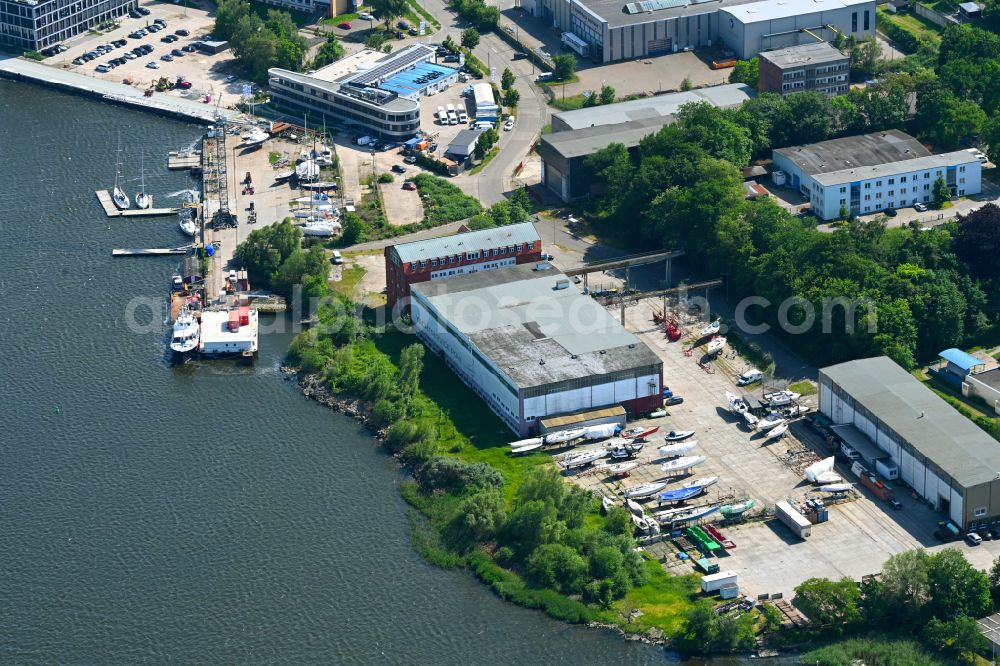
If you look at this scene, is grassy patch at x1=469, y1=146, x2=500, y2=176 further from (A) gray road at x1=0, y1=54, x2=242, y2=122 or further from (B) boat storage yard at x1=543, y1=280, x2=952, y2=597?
(B) boat storage yard at x1=543, y1=280, x2=952, y2=597

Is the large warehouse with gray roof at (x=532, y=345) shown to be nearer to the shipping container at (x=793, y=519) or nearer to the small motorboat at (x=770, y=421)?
the small motorboat at (x=770, y=421)

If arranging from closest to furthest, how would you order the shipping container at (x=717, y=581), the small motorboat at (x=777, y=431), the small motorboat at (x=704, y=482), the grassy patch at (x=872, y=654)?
the grassy patch at (x=872, y=654), the shipping container at (x=717, y=581), the small motorboat at (x=704, y=482), the small motorboat at (x=777, y=431)

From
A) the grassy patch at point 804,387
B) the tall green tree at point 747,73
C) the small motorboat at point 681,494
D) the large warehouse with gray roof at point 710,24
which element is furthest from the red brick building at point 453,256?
the large warehouse with gray roof at point 710,24

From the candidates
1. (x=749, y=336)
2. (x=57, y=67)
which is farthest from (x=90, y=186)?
(x=749, y=336)

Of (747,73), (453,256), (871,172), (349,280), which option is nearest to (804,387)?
(453,256)

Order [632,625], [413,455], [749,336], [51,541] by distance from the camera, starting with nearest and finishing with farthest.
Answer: [632,625], [51,541], [413,455], [749,336]

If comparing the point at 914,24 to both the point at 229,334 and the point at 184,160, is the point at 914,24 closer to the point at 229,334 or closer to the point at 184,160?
the point at 184,160

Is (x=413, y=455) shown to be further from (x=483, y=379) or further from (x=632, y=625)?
(x=632, y=625)

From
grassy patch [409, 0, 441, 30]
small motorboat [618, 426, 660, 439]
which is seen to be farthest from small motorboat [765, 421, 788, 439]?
grassy patch [409, 0, 441, 30]
